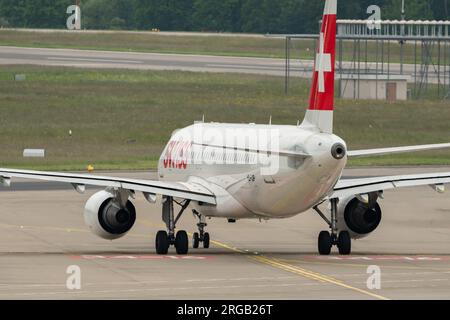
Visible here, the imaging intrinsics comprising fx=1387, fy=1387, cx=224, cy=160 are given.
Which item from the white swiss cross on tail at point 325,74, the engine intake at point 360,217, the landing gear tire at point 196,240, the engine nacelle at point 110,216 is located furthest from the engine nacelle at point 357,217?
the engine nacelle at point 110,216

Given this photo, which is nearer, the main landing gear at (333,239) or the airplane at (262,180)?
the airplane at (262,180)

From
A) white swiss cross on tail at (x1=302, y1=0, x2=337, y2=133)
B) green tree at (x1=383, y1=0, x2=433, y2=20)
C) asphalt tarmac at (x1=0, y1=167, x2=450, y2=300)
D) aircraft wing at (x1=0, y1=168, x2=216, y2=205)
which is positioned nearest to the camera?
asphalt tarmac at (x1=0, y1=167, x2=450, y2=300)

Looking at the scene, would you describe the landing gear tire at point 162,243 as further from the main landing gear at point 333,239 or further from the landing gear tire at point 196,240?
the main landing gear at point 333,239

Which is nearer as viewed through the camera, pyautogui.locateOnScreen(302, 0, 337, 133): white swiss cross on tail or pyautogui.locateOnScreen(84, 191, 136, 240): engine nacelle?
pyautogui.locateOnScreen(302, 0, 337, 133): white swiss cross on tail

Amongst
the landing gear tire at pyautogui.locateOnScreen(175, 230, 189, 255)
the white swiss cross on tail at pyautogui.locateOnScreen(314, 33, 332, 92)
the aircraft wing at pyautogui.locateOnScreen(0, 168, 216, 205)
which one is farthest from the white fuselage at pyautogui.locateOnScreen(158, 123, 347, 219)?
the landing gear tire at pyautogui.locateOnScreen(175, 230, 189, 255)

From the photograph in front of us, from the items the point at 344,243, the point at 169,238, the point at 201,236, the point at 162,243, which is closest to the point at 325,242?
the point at 344,243

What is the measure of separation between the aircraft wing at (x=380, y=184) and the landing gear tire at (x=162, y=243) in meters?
5.22

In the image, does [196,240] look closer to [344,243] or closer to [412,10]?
[344,243]

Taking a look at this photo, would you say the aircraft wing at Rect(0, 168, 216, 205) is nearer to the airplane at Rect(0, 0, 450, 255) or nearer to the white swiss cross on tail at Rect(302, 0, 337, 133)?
the airplane at Rect(0, 0, 450, 255)

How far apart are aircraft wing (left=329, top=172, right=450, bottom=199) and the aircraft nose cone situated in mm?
4715

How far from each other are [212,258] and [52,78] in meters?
83.4

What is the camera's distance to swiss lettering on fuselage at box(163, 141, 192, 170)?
46781 millimetres

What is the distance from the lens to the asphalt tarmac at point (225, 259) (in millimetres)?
34000

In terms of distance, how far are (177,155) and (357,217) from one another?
681 cm
